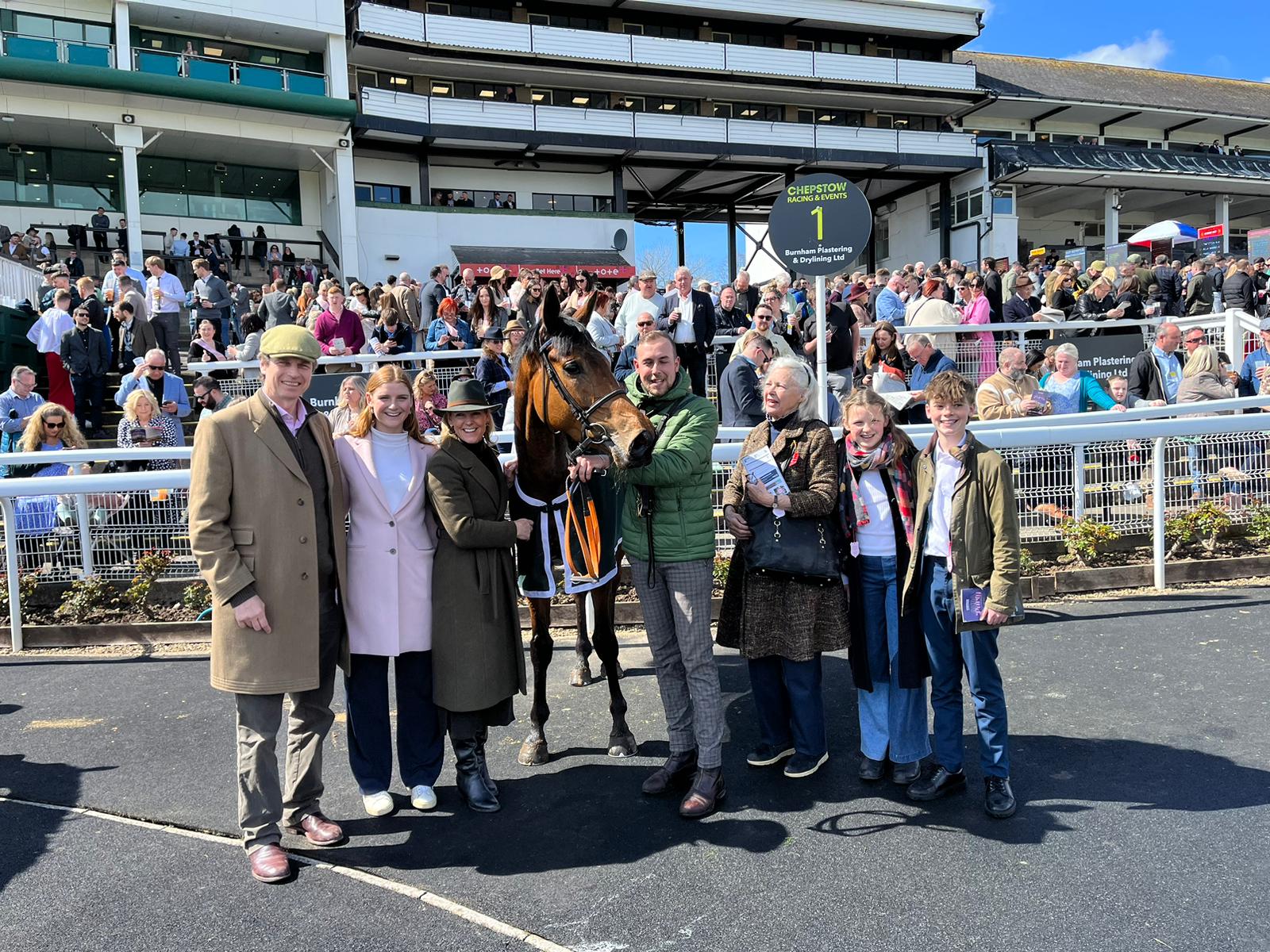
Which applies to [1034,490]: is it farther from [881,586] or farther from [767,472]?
[767,472]

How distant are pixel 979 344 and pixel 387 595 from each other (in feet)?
33.8

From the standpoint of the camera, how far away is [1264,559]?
6.91 metres

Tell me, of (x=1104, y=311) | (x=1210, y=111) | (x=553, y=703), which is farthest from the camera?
(x=1210, y=111)

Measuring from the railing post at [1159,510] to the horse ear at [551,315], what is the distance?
4872mm

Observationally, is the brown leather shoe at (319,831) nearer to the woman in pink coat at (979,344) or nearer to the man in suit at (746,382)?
the man in suit at (746,382)

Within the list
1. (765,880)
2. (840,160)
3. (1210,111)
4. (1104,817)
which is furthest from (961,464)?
(1210,111)

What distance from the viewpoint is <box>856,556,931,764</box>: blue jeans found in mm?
4066

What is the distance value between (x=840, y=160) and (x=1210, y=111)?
18.7m

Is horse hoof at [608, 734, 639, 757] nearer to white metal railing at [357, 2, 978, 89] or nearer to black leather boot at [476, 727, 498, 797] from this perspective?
black leather boot at [476, 727, 498, 797]

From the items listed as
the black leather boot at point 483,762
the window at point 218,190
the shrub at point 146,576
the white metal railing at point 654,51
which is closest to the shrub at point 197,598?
the shrub at point 146,576

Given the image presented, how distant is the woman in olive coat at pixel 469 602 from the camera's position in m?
4.01

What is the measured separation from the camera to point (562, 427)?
428 centimetres

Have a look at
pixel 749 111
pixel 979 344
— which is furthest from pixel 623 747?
pixel 749 111

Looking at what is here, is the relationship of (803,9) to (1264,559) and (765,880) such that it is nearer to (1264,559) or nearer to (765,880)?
(1264,559)
